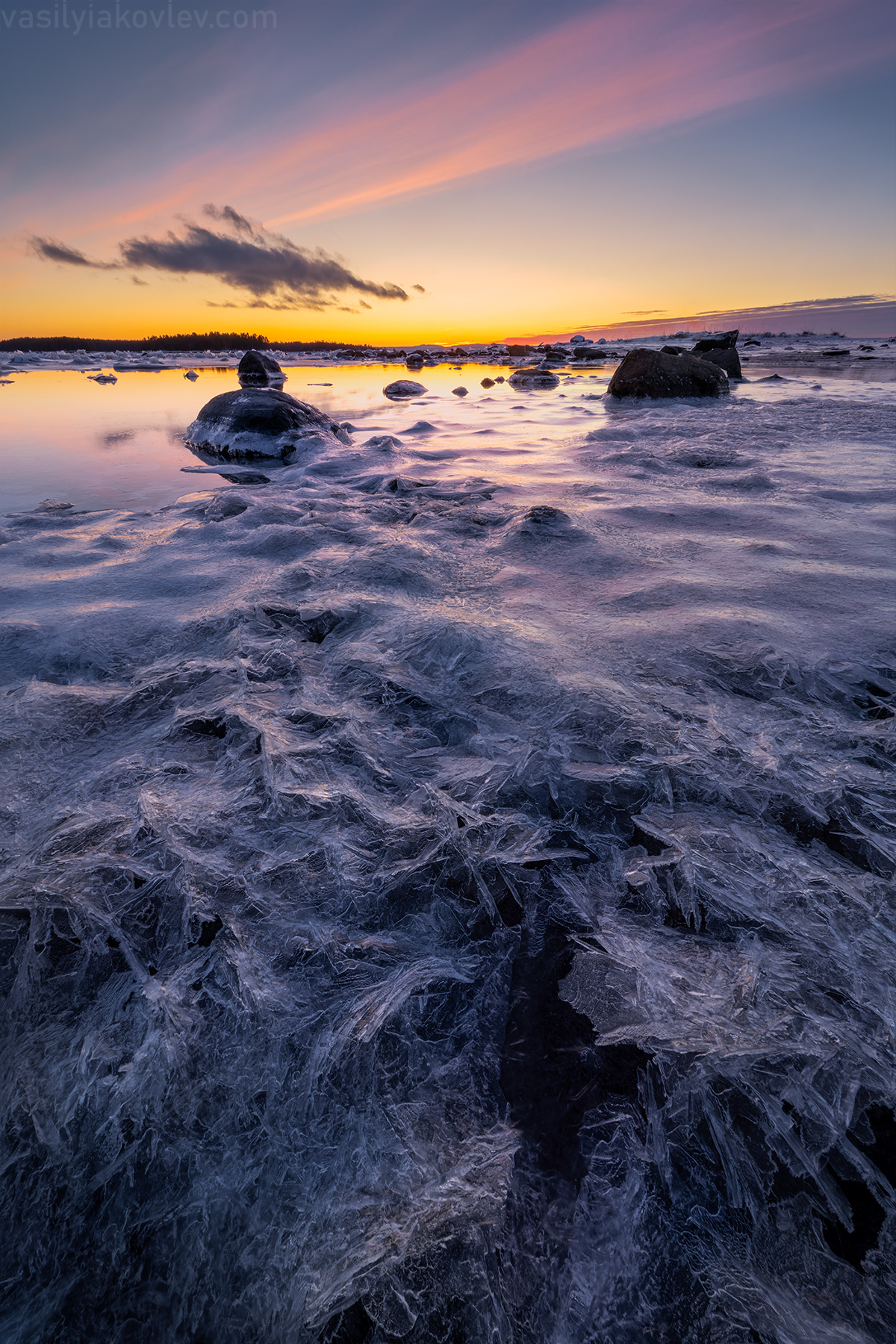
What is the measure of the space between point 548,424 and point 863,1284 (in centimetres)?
928

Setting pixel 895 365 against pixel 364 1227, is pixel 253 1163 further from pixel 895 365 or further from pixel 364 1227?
pixel 895 365

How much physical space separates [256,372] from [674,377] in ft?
40.0

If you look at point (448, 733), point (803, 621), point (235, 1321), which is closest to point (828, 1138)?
point (235, 1321)

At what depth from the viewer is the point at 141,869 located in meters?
1.22

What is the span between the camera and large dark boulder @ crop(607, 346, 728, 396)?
395 inches

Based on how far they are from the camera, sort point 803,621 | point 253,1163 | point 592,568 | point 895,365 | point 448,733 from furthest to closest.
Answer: point 895,365
point 592,568
point 803,621
point 448,733
point 253,1163

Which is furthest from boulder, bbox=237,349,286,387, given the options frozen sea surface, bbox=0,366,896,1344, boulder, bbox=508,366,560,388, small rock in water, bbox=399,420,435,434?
frozen sea surface, bbox=0,366,896,1344

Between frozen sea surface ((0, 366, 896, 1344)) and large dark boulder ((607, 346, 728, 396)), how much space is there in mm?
9393

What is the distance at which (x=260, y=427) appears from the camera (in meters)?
6.75

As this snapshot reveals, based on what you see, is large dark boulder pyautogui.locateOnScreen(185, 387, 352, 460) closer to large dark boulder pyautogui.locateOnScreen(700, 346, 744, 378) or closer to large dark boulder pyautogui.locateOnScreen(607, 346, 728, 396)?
large dark boulder pyautogui.locateOnScreen(607, 346, 728, 396)

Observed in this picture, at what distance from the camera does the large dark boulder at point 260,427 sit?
667 cm

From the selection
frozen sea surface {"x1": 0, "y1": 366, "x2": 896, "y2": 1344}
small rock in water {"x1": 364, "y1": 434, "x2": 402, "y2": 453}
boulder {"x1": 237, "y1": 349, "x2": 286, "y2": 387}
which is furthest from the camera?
boulder {"x1": 237, "y1": 349, "x2": 286, "y2": 387}

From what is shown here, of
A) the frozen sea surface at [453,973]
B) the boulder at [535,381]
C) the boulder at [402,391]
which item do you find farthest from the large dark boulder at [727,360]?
the frozen sea surface at [453,973]

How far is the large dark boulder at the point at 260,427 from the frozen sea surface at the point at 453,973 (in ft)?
16.1
